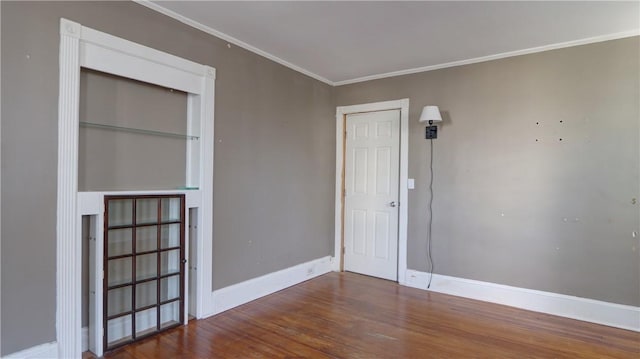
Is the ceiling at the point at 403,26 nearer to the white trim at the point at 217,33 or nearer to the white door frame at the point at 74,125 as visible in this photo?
the white trim at the point at 217,33

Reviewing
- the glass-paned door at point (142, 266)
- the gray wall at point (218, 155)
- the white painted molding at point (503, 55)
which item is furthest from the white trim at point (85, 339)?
the white painted molding at point (503, 55)

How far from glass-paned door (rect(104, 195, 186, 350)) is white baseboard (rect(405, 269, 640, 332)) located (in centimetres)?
263

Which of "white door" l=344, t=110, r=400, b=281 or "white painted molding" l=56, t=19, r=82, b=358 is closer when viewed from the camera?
"white painted molding" l=56, t=19, r=82, b=358

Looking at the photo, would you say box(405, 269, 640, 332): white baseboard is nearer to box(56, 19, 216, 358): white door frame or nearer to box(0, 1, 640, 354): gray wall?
box(0, 1, 640, 354): gray wall

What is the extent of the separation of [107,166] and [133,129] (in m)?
0.35

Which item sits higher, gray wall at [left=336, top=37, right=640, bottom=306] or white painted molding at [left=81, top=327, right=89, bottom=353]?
gray wall at [left=336, top=37, right=640, bottom=306]

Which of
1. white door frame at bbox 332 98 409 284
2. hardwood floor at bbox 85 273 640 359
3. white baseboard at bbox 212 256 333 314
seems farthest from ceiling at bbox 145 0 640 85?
hardwood floor at bbox 85 273 640 359

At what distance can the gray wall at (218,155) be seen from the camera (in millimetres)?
1983

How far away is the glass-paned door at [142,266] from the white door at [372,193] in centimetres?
241

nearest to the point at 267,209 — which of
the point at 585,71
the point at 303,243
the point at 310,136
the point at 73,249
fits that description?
the point at 303,243

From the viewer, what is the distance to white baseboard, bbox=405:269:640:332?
2998 mm

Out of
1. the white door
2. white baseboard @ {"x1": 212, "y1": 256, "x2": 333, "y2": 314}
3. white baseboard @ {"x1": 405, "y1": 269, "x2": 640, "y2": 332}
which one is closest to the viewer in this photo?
white baseboard @ {"x1": 405, "y1": 269, "x2": 640, "y2": 332}

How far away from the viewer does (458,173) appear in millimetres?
3785

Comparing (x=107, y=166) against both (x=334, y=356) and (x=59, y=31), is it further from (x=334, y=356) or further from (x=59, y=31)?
(x=334, y=356)
